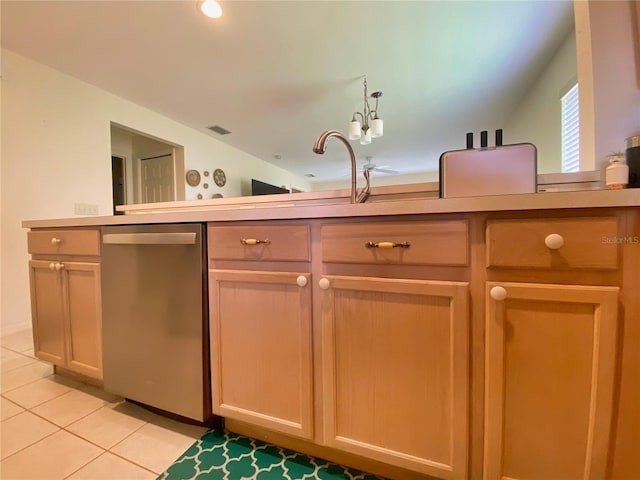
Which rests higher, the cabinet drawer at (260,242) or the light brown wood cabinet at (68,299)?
the cabinet drawer at (260,242)

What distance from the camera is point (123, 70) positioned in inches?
110

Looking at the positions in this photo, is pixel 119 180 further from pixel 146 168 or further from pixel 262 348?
pixel 262 348

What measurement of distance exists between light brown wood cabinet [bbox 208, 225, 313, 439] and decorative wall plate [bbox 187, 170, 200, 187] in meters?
3.79

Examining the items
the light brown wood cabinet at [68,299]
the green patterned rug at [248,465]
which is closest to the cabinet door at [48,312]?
the light brown wood cabinet at [68,299]

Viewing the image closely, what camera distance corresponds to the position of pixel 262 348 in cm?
95

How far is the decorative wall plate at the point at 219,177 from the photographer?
4812mm

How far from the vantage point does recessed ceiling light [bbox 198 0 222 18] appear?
197cm

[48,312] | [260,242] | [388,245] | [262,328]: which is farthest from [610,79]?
[48,312]

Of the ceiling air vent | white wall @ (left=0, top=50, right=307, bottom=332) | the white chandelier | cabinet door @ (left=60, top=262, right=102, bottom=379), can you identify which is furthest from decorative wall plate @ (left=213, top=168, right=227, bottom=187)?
cabinet door @ (left=60, top=262, right=102, bottom=379)

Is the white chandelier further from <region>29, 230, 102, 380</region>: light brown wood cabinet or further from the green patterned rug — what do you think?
the green patterned rug

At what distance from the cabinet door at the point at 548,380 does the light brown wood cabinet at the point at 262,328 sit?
0.54 meters

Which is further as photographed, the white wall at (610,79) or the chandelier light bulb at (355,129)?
the chandelier light bulb at (355,129)

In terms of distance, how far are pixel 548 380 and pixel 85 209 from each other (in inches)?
157

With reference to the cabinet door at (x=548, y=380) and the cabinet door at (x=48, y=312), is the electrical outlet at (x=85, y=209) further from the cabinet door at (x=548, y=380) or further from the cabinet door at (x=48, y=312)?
the cabinet door at (x=548, y=380)
